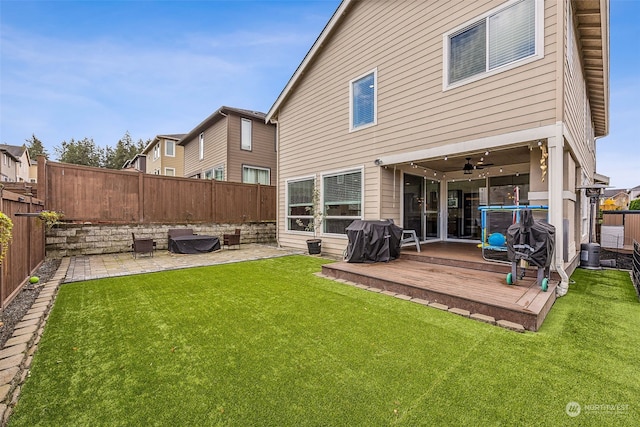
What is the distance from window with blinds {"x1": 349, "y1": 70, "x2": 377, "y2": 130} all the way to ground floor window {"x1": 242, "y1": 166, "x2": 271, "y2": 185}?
837cm

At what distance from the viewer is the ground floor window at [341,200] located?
24.5ft

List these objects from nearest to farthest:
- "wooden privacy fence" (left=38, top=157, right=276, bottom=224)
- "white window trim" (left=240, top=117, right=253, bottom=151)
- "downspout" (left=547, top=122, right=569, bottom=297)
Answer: "downspout" (left=547, top=122, right=569, bottom=297) < "wooden privacy fence" (left=38, top=157, right=276, bottom=224) < "white window trim" (left=240, top=117, right=253, bottom=151)

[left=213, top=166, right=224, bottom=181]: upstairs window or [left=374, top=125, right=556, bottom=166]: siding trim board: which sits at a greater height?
[left=213, top=166, right=224, bottom=181]: upstairs window

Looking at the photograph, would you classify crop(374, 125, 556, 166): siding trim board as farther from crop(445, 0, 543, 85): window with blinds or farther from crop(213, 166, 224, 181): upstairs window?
crop(213, 166, 224, 181): upstairs window

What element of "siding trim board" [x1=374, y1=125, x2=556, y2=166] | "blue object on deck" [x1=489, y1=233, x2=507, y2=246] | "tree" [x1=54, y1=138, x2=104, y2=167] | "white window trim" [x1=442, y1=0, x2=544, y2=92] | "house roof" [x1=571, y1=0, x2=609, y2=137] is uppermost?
"tree" [x1=54, y1=138, x2=104, y2=167]

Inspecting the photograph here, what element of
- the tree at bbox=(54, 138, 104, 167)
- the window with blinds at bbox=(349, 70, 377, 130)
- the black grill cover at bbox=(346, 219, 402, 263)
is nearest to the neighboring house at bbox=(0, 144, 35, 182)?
the tree at bbox=(54, 138, 104, 167)

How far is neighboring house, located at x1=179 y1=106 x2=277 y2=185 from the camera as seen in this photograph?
546 inches

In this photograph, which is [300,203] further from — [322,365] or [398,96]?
[322,365]

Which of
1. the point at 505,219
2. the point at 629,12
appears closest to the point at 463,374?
the point at 505,219

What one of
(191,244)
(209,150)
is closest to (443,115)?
(191,244)

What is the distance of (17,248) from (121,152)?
41408 mm

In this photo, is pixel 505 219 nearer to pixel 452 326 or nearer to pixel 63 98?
pixel 452 326

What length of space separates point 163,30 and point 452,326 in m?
15.9

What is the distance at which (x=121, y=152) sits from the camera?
37656mm
